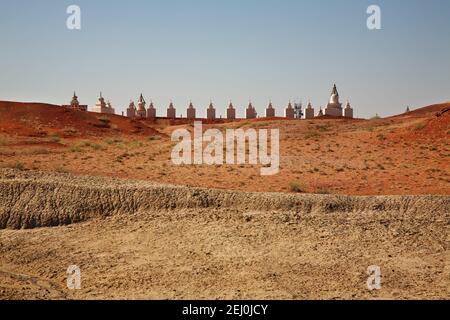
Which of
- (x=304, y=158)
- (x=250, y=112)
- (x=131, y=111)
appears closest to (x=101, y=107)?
(x=131, y=111)

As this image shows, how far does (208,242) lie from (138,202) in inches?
111

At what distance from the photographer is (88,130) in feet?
114

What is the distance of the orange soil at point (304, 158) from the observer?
649 inches

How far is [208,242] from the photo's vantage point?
11148mm

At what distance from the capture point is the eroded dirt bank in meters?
9.20

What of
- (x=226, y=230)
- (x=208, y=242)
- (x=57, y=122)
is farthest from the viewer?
(x=57, y=122)

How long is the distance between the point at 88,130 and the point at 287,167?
62.9 ft

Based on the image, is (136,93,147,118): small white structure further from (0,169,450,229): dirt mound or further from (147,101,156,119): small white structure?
(0,169,450,229): dirt mound

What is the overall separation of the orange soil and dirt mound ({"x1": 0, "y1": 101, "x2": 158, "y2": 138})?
0.56 ft

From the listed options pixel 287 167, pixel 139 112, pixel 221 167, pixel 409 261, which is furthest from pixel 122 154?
pixel 139 112

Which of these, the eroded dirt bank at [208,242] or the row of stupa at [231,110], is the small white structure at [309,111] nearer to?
the row of stupa at [231,110]

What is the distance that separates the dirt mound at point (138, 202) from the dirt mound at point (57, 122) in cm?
1809

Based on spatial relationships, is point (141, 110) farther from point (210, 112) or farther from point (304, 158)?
point (304, 158)

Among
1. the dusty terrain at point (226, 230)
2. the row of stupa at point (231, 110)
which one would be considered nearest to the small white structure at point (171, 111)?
the row of stupa at point (231, 110)
